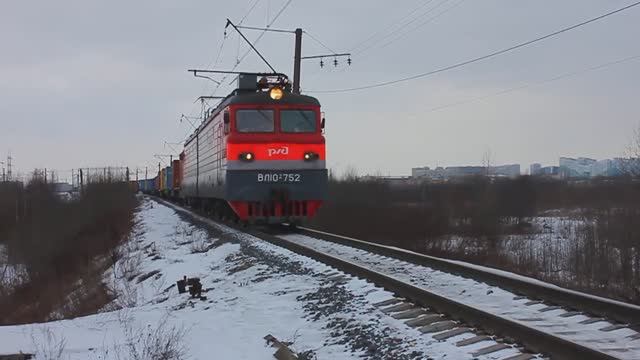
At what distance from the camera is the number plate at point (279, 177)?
17422mm

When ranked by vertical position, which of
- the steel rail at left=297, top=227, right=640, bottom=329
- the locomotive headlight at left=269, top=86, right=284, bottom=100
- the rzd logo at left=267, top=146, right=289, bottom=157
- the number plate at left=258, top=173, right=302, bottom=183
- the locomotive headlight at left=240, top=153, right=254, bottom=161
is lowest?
the steel rail at left=297, top=227, right=640, bottom=329

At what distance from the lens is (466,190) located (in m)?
38.9

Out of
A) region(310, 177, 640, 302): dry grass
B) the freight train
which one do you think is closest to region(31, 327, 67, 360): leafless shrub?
the freight train

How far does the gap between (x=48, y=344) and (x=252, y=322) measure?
9.10 feet

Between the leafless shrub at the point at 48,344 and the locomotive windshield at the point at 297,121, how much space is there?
967cm

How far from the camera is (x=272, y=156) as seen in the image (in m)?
17.6

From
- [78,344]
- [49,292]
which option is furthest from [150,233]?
[78,344]

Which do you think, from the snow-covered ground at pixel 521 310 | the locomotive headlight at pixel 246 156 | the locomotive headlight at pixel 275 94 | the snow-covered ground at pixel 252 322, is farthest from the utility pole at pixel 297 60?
the snow-covered ground at pixel 521 310

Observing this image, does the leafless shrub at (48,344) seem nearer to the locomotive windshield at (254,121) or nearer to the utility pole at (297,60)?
the locomotive windshield at (254,121)

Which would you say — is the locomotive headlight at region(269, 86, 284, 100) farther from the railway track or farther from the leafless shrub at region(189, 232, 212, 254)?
the railway track

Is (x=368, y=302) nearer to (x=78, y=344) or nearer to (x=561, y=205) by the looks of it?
(x=78, y=344)

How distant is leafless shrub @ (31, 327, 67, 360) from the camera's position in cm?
771

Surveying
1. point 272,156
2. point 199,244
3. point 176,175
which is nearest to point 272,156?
point 272,156

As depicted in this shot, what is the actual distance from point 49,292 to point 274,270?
1551 centimetres
